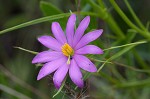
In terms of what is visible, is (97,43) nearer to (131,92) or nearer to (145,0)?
(131,92)

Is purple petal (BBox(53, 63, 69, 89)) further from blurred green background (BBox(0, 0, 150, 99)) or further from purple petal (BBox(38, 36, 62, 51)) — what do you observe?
blurred green background (BBox(0, 0, 150, 99))

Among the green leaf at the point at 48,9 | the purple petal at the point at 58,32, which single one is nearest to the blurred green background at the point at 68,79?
the green leaf at the point at 48,9

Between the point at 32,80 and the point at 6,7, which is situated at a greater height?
the point at 6,7

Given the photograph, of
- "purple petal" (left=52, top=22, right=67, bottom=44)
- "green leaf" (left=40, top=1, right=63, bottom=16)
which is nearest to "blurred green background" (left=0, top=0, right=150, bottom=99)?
"green leaf" (left=40, top=1, right=63, bottom=16)

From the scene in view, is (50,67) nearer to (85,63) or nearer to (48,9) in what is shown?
(85,63)

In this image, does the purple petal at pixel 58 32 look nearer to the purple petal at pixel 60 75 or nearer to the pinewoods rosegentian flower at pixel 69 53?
the pinewoods rosegentian flower at pixel 69 53

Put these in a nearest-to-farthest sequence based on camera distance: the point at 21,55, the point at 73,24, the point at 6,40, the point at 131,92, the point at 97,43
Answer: the point at 73,24
the point at 97,43
the point at 131,92
the point at 21,55
the point at 6,40

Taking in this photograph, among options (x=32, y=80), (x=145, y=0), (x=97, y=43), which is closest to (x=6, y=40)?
(x=32, y=80)
